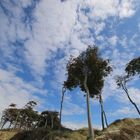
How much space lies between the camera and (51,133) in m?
35.7

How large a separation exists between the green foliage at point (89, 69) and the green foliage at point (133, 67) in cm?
629

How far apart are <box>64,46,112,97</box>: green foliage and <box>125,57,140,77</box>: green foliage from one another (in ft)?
20.6

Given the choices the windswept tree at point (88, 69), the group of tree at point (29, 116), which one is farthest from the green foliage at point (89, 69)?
the group of tree at point (29, 116)

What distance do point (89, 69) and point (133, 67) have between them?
35.6ft

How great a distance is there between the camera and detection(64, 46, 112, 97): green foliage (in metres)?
39.2

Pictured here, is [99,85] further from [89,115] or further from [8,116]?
[8,116]

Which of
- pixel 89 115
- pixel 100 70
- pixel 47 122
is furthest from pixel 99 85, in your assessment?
pixel 47 122

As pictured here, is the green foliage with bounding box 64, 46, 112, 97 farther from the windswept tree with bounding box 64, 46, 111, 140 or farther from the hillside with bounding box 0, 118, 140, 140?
the hillside with bounding box 0, 118, 140, 140

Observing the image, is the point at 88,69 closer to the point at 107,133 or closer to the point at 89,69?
the point at 89,69

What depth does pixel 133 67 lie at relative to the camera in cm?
4472

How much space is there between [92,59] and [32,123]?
58.6 m

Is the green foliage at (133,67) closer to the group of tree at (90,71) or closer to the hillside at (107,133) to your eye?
the group of tree at (90,71)

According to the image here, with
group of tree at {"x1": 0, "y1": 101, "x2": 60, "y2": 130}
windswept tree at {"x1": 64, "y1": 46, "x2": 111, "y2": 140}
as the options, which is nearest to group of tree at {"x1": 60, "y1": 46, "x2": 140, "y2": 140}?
windswept tree at {"x1": 64, "y1": 46, "x2": 111, "y2": 140}

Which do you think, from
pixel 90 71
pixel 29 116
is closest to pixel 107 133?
pixel 90 71
